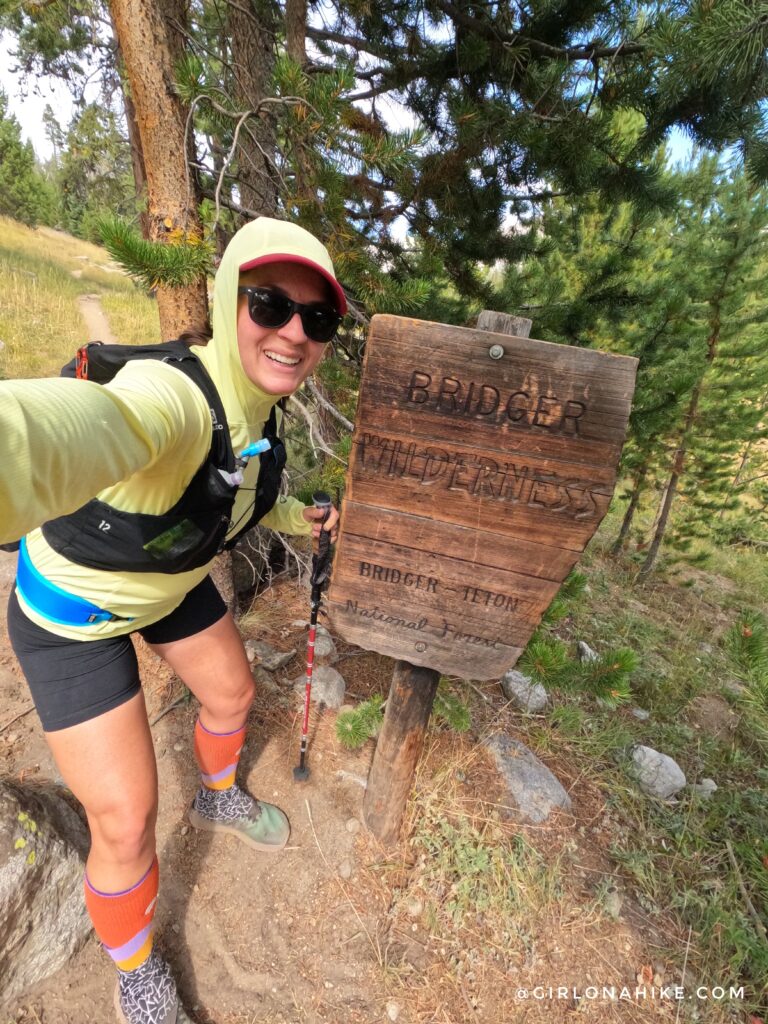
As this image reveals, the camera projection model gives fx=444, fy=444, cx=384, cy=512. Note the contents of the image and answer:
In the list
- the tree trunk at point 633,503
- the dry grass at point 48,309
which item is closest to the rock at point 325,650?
the tree trunk at point 633,503

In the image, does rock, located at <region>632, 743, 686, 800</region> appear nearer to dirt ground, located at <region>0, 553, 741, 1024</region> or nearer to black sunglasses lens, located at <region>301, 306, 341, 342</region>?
dirt ground, located at <region>0, 553, 741, 1024</region>

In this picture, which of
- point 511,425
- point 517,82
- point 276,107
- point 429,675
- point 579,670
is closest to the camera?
point 511,425

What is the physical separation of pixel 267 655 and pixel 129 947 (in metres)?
1.68

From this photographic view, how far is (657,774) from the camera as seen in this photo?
9.64 ft

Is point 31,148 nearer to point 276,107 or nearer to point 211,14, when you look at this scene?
point 211,14

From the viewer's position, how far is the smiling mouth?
1358 millimetres

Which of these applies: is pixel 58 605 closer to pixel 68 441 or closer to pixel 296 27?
pixel 68 441

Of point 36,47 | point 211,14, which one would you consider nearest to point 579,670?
point 211,14

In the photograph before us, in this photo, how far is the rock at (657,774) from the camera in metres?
2.89

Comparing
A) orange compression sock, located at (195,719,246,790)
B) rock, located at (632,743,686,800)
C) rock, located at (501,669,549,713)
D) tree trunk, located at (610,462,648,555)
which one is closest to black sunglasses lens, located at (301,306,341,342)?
orange compression sock, located at (195,719,246,790)

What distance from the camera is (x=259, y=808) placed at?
88.7 inches

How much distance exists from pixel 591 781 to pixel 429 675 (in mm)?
1812

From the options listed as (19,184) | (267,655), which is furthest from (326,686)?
(19,184)

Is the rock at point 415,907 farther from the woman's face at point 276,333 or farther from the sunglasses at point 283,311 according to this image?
the sunglasses at point 283,311
